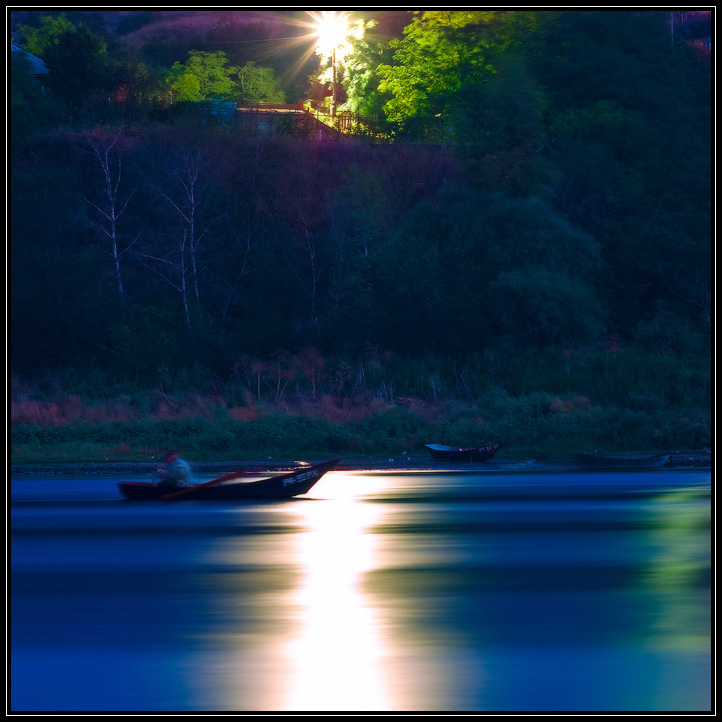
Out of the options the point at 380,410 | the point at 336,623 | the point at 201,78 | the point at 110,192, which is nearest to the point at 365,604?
the point at 336,623

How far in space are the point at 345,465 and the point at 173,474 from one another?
10012 mm

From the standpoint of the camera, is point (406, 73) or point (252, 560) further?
point (406, 73)

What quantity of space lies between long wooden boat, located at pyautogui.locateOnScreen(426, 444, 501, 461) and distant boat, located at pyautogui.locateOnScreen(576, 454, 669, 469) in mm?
2925

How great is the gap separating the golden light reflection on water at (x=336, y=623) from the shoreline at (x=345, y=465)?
32.9 ft

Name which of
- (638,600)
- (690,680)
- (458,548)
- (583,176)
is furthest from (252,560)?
(583,176)

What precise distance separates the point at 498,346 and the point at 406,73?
23.0m

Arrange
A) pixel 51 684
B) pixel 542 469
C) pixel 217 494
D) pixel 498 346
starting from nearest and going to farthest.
→ pixel 51 684, pixel 217 494, pixel 542 469, pixel 498 346

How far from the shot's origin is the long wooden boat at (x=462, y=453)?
38000mm

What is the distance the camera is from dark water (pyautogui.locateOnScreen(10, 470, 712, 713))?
13.2 metres

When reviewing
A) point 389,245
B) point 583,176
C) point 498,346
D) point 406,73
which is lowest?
point 498,346

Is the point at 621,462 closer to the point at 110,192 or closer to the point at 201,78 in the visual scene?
the point at 110,192

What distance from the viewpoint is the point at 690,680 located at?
13766 mm

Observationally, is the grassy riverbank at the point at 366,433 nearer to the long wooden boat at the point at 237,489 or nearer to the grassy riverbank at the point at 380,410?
the grassy riverbank at the point at 380,410
